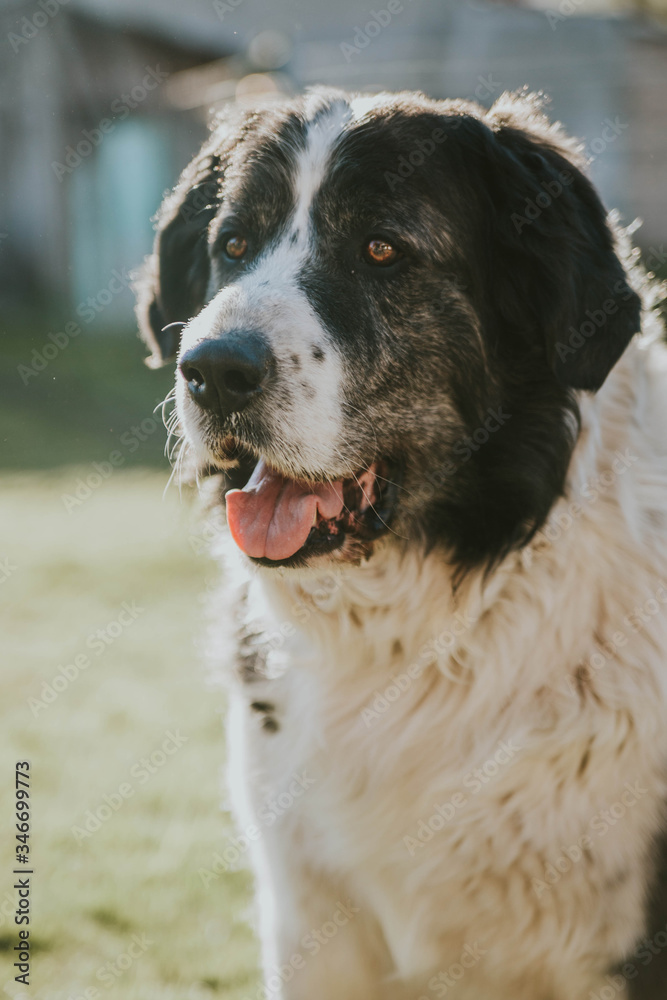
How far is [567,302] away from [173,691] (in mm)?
2709

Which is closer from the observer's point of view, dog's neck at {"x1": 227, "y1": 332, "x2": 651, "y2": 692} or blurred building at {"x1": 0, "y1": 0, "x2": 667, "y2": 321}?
dog's neck at {"x1": 227, "y1": 332, "x2": 651, "y2": 692}

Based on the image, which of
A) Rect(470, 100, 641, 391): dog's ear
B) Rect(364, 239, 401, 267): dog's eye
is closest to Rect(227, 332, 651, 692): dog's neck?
Rect(470, 100, 641, 391): dog's ear

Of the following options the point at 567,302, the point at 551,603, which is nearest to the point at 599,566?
the point at 551,603

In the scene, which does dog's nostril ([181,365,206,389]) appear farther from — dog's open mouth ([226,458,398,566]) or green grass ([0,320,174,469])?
green grass ([0,320,174,469])

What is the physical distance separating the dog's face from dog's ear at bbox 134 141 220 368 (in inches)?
13.5

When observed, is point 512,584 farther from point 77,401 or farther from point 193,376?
point 77,401

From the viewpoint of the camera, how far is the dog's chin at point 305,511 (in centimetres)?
213

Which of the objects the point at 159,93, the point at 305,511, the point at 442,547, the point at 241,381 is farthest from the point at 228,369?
the point at 159,93

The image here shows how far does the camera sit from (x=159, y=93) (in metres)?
14.8

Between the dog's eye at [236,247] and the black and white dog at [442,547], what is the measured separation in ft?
0.07

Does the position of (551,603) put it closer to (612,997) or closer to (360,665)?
(360,665)

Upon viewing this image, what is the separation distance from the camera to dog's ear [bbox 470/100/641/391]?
209 centimetres

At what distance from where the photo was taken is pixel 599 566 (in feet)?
7.10

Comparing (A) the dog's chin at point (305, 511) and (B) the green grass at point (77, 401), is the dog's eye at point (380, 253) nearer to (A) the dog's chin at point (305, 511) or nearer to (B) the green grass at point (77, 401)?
(A) the dog's chin at point (305, 511)
